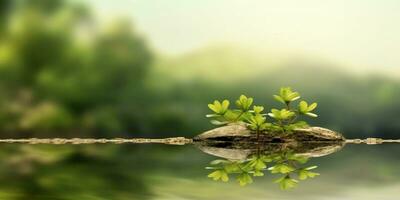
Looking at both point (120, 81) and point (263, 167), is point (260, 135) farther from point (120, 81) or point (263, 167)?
point (263, 167)

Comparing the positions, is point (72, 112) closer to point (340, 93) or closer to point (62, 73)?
point (62, 73)

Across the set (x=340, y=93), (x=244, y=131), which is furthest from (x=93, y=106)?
(x=340, y=93)

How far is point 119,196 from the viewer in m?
1.53

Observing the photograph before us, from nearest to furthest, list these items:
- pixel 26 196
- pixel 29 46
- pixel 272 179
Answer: pixel 26 196, pixel 272 179, pixel 29 46

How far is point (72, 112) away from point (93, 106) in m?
0.16

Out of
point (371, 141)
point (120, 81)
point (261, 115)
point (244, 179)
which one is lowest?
point (244, 179)

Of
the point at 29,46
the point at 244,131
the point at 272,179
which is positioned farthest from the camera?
the point at 29,46

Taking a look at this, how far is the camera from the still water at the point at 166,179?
156cm

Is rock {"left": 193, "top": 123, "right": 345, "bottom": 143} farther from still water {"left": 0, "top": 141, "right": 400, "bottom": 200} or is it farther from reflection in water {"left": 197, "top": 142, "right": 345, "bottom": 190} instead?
still water {"left": 0, "top": 141, "right": 400, "bottom": 200}

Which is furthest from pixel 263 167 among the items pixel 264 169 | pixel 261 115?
pixel 261 115

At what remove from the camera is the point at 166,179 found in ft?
6.35

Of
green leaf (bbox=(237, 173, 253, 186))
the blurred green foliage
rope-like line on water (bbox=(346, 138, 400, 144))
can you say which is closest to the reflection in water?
green leaf (bbox=(237, 173, 253, 186))

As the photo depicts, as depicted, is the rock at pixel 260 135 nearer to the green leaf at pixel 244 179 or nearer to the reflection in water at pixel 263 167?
the reflection in water at pixel 263 167

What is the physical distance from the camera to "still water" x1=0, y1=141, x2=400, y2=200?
5.13ft
